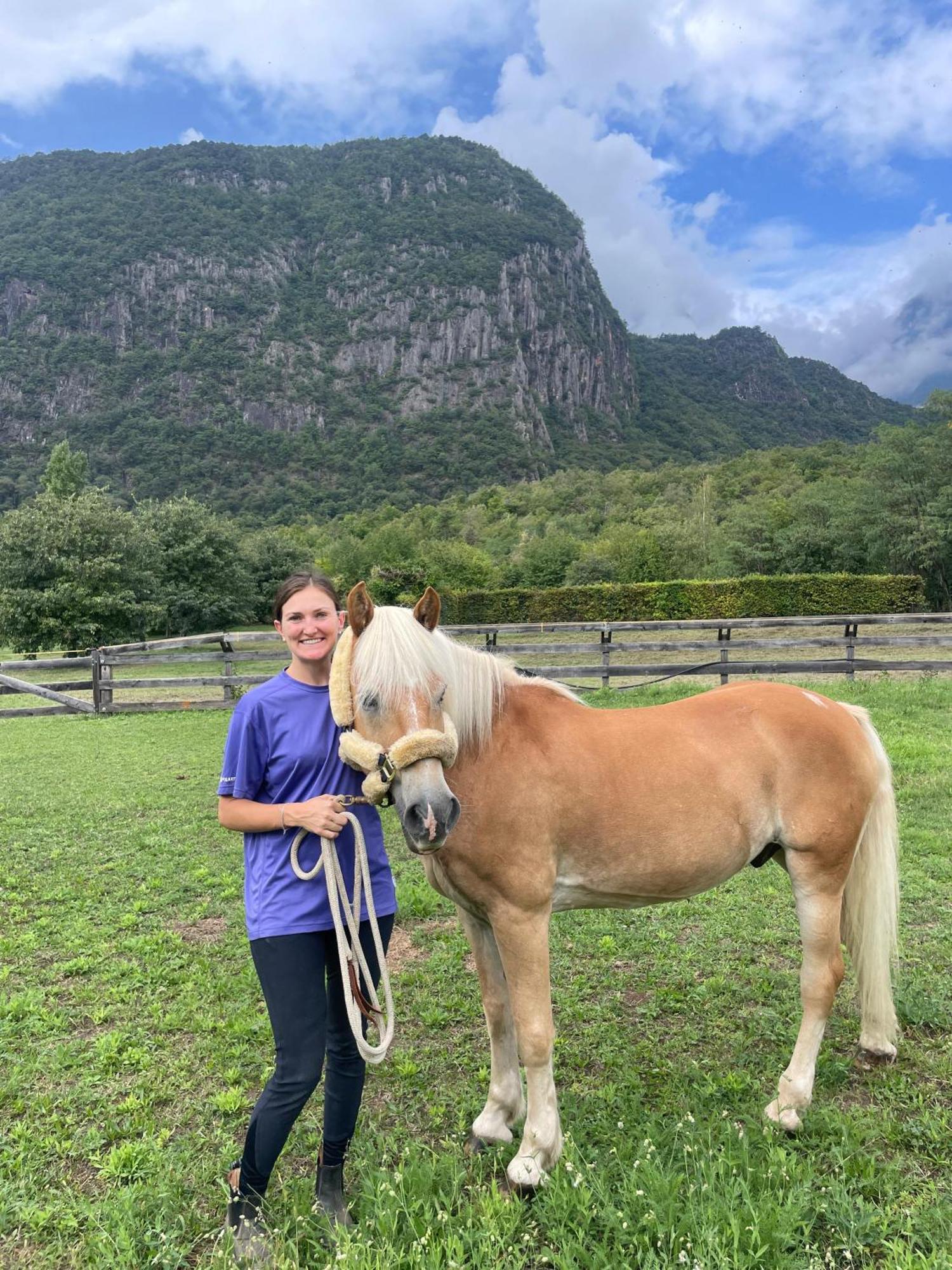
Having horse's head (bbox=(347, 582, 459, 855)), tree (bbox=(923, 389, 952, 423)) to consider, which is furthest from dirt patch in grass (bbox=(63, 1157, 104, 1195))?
tree (bbox=(923, 389, 952, 423))

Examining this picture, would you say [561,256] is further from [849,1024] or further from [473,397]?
[849,1024]

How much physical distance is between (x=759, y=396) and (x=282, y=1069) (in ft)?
549

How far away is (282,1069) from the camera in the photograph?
1.85 metres

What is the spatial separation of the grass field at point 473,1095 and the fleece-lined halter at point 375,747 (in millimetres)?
1224

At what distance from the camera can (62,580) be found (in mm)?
22500

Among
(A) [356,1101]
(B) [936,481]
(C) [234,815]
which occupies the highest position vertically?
(B) [936,481]

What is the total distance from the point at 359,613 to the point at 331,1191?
175cm

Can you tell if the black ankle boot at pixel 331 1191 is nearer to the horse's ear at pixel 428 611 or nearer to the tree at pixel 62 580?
the horse's ear at pixel 428 611

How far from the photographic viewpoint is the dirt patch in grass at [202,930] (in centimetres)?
416

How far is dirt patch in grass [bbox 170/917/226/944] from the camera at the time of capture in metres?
4.16

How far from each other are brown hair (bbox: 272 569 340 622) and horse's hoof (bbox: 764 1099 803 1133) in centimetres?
232

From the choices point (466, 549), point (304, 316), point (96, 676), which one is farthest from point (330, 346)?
point (96, 676)

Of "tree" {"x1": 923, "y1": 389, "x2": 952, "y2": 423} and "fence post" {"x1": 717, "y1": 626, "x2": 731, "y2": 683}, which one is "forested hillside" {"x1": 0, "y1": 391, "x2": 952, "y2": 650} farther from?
"fence post" {"x1": 717, "y1": 626, "x2": 731, "y2": 683}

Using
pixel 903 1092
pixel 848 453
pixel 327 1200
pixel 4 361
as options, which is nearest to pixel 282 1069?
pixel 327 1200
